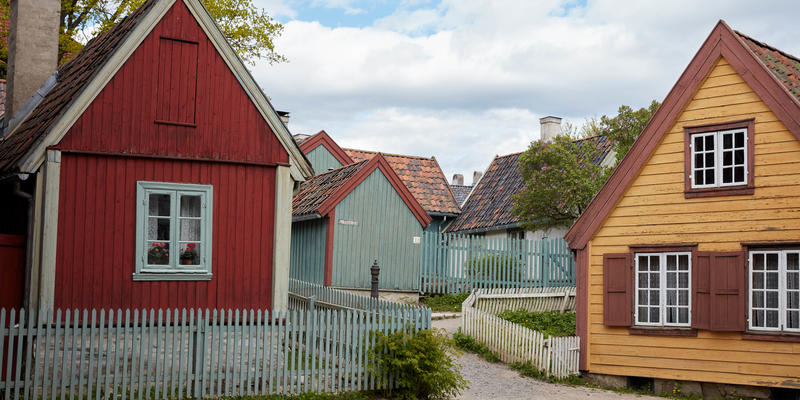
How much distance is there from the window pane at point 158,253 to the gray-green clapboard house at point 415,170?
1736cm

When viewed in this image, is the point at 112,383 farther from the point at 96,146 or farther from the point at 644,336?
the point at 644,336

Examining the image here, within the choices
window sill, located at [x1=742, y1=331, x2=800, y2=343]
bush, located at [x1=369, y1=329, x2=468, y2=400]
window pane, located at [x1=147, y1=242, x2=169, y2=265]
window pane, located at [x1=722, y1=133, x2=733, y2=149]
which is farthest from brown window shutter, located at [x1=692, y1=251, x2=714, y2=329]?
window pane, located at [x1=147, y1=242, x2=169, y2=265]

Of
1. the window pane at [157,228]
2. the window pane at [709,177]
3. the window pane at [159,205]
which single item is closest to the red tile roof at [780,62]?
the window pane at [709,177]

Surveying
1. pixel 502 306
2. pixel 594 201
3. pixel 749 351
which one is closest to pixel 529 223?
pixel 502 306

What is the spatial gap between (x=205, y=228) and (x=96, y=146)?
2317 millimetres

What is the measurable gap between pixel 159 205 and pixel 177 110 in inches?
69.0

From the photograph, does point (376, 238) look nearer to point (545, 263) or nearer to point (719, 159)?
point (545, 263)

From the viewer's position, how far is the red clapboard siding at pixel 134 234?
14.2 meters

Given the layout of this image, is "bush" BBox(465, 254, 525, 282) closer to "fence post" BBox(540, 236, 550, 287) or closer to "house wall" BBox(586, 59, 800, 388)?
"fence post" BBox(540, 236, 550, 287)

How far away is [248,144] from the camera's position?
617 inches

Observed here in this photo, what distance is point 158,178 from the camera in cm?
1488

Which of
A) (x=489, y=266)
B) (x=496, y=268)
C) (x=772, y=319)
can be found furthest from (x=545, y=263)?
(x=772, y=319)

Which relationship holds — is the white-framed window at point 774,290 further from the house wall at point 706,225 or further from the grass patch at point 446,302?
the grass patch at point 446,302

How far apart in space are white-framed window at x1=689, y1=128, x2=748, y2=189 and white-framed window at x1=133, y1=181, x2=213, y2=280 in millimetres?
9230
